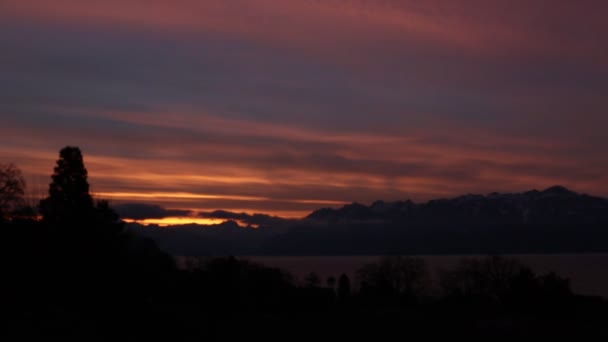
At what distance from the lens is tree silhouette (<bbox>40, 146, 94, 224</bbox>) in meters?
56.2

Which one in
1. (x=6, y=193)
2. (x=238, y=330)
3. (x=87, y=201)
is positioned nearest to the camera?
(x=238, y=330)

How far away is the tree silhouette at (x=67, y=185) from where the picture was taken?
56.2m

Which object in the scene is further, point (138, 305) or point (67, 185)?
point (67, 185)

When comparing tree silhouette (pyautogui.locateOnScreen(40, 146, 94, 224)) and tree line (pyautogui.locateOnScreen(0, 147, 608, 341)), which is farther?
tree silhouette (pyautogui.locateOnScreen(40, 146, 94, 224))

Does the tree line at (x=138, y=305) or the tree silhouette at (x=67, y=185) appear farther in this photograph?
the tree silhouette at (x=67, y=185)

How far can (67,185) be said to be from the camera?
56.9m

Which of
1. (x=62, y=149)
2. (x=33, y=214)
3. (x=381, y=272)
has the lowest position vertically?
(x=381, y=272)

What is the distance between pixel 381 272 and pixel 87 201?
7996cm

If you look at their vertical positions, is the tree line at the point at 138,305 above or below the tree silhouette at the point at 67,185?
below

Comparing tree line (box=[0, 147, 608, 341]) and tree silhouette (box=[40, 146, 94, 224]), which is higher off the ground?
tree silhouette (box=[40, 146, 94, 224])

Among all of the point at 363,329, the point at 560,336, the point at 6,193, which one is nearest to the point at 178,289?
the point at 6,193

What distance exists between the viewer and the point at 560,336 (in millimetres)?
48781

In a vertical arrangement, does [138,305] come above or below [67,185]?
below

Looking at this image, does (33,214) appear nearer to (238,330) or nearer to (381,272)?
(238,330)
